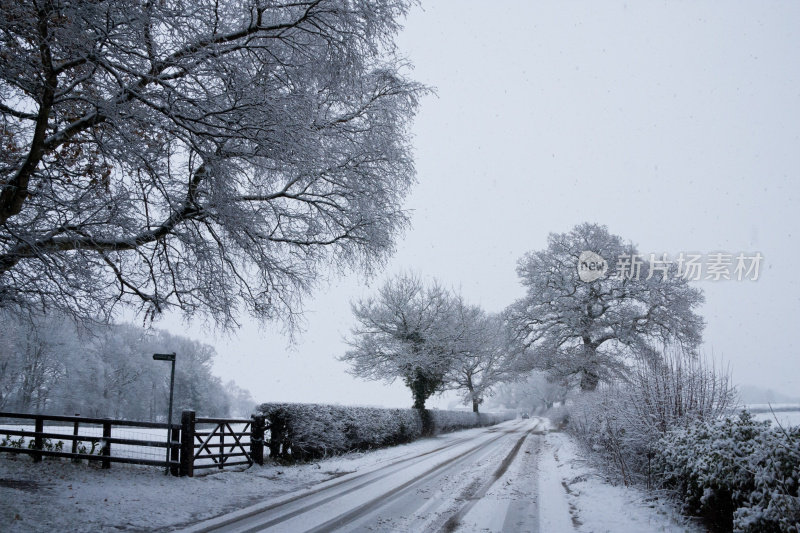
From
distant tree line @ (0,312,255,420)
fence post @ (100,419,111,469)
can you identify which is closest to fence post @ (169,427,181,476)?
fence post @ (100,419,111,469)

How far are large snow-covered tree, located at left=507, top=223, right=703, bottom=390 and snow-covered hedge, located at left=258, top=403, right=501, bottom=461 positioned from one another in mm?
11267

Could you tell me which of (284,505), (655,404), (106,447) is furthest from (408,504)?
(106,447)

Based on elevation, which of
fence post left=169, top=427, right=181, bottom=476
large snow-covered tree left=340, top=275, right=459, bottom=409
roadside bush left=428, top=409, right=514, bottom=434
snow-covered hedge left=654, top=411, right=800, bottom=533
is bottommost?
roadside bush left=428, top=409, right=514, bottom=434

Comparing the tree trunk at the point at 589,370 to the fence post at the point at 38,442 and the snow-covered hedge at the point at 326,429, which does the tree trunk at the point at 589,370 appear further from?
the fence post at the point at 38,442

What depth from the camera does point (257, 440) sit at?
1135 centimetres

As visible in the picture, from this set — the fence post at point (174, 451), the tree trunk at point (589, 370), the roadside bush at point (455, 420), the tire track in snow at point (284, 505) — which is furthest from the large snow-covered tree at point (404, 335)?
the fence post at point (174, 451)

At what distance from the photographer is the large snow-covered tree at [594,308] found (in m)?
24.7

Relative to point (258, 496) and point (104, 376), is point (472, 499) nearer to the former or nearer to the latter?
point (258, 496)

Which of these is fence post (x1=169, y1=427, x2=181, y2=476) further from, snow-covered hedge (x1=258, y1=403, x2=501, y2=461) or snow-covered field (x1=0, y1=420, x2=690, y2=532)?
snow-covered hedge (x1=258, y1=403, x2=501, y2=461)

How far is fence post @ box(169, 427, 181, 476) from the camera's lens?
9182 millimetres

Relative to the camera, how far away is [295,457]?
12.3 meters

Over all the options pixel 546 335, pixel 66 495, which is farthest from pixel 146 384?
pixel 66 495

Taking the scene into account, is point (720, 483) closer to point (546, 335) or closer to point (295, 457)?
point (295, 457)

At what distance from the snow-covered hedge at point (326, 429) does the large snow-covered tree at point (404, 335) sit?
16.5ft
